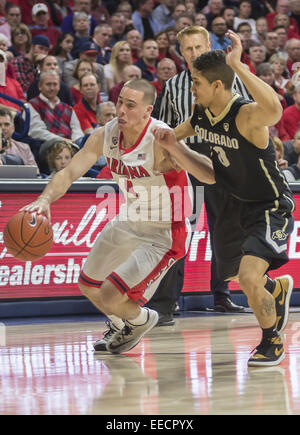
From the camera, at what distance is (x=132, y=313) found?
549 cm

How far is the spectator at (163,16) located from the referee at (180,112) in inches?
281

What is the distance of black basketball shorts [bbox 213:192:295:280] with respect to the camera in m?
5.02

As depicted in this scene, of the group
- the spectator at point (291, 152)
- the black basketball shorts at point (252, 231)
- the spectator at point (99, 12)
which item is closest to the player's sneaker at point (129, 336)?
the black basketball shorts at point (252, 231)

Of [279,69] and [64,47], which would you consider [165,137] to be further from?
[279,69]

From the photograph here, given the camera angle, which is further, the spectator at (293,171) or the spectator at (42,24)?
the spectator at (42,24)

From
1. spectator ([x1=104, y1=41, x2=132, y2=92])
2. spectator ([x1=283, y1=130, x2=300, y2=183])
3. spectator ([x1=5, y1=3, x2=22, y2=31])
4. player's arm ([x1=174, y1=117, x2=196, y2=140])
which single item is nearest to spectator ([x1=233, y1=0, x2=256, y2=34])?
spectator ([x1=104, y1=41, x2=132, y2=92])

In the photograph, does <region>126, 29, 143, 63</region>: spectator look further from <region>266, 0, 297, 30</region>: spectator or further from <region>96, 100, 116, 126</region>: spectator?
<region>266, 0, 297, 30</region>: spectator

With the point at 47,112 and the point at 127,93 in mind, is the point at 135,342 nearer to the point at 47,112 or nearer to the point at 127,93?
the point at 127,93

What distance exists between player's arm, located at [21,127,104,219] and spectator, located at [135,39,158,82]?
6.50m

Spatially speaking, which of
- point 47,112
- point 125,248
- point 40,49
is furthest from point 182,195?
point 40,49

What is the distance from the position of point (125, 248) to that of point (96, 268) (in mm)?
235

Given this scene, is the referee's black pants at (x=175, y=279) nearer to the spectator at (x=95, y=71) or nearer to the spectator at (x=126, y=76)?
the spectator at (x=126, y=76)

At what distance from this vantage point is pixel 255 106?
4.86 metres

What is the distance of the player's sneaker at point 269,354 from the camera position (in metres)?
4.97
